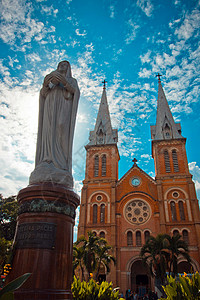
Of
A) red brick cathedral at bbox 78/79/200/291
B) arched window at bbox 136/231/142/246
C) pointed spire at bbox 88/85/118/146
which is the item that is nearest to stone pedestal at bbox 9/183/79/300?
red brick cathedral at bbox 78/79/200/291

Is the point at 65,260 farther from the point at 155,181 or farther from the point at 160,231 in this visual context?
the point at 155,181

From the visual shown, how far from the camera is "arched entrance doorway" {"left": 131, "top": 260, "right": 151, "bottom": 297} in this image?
25812mm

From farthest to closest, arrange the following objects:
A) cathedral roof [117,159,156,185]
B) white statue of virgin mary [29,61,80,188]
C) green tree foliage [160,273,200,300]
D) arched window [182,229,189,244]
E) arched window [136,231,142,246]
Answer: cathedral roof [117,159,156,185], arched window [136,231,142,246], arched window [182,229,189,244], white statue of virgin mary [29,61,80,188], green tree foliage [160,273,200,300]

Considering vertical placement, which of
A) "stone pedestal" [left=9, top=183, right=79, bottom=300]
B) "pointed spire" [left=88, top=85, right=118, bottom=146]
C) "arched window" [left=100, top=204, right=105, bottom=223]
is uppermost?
"pointed spire" [left=88, top=85, right=118, bottom=146]

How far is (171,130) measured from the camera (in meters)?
34.0

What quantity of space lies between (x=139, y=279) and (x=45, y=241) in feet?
85.0

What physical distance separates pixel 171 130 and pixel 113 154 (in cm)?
847

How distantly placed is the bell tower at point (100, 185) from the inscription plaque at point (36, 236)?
24.1 m

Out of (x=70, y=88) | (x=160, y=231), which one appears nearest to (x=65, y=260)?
(x=70, y=88)

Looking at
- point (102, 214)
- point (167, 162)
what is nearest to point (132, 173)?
point (167, 162)

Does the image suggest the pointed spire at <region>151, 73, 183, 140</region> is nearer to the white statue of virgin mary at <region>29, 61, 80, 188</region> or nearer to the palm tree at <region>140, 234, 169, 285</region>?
the palm tree at <region>140, 234, 169, 285</region>

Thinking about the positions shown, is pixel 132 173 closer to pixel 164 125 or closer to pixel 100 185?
pixel 100 185

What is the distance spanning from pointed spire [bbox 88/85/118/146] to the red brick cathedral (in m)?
0.21

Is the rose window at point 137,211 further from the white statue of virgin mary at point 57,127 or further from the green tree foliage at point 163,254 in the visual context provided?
the white statue of virgin mary at point 57,127
